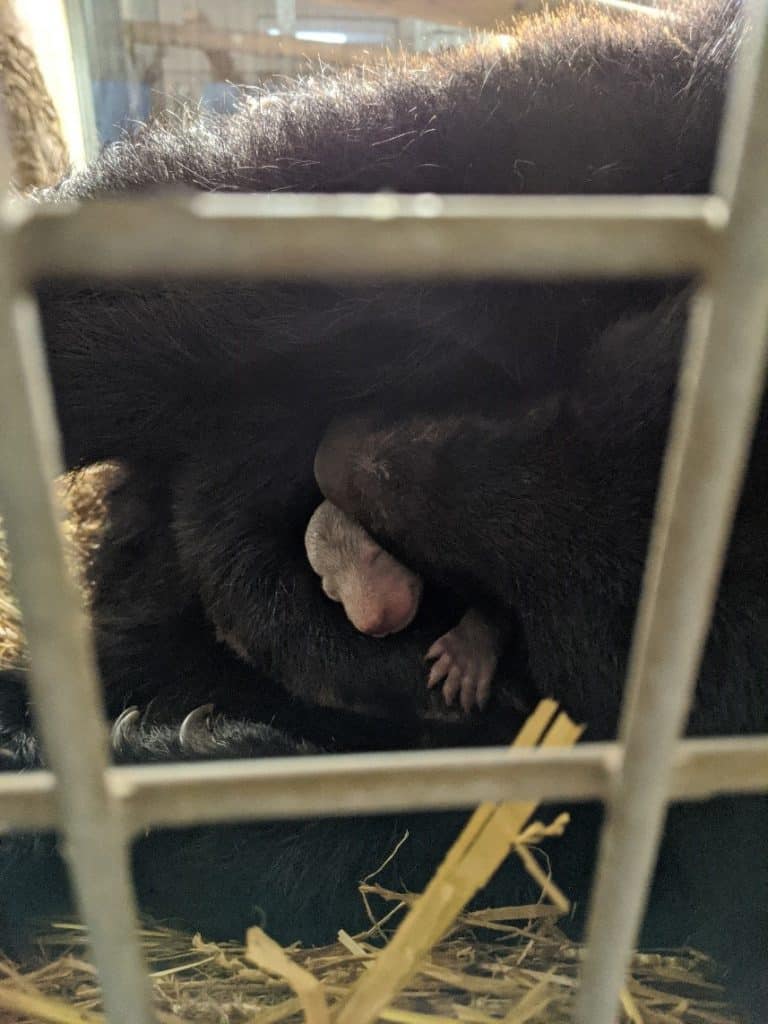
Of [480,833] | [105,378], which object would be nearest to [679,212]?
[480,833]

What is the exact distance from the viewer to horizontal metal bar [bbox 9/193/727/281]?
0.72 ft

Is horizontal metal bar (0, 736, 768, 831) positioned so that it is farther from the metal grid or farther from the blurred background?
the blurred background

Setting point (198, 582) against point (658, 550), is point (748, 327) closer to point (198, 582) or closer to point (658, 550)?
point (658, 550)

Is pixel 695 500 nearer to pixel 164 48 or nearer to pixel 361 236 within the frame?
pixel 361 236

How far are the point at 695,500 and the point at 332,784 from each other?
0.46 feet

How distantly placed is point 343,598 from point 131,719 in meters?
0.30

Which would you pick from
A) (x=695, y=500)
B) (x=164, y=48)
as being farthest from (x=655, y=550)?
(x=164, y=48)

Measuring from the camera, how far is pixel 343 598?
904 millimetres

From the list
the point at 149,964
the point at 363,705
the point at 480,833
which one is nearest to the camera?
the point at 480,833

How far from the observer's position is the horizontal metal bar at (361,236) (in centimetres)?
22

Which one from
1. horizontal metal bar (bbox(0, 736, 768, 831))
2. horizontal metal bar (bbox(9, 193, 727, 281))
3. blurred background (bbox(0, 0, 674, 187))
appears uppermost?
blurred background (bbox(0, 0, 674, 187))

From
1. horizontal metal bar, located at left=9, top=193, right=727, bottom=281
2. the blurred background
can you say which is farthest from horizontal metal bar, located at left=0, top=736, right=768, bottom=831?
the blurred background

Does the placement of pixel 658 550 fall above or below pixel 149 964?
above

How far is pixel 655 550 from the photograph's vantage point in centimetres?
28
